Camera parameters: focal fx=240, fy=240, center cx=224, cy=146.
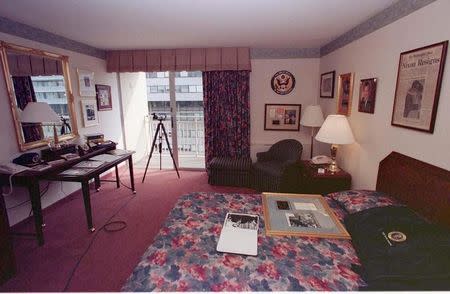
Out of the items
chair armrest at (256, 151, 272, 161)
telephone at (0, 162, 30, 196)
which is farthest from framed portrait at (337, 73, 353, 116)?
telephone at (0, 162, 30, 196)

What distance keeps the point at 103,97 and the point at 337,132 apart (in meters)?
3.86

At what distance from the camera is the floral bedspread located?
4.17 feet

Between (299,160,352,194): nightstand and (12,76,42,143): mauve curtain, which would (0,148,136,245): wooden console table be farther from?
(299,160,352,194): nightstand

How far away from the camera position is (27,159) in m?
2.67

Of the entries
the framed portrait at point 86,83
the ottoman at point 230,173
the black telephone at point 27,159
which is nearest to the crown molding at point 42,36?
the framed portrait at point 86,83

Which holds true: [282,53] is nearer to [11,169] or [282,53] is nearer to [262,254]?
[262,254]

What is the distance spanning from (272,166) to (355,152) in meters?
1.24

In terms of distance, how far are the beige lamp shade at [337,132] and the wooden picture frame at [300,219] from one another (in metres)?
0.86

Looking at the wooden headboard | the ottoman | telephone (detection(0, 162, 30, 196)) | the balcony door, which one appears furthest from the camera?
the balcony door

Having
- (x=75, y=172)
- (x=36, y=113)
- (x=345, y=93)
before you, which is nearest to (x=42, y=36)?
(x=36, y=113)

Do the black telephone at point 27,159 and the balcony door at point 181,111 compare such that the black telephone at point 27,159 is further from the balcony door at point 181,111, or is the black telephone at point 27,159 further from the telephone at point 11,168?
the balcony door at point 181,111

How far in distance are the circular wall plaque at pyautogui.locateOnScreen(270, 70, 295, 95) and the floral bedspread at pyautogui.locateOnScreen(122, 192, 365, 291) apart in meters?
3.14

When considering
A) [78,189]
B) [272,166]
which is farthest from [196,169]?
[78,189]

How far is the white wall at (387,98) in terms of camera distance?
1.71 m
